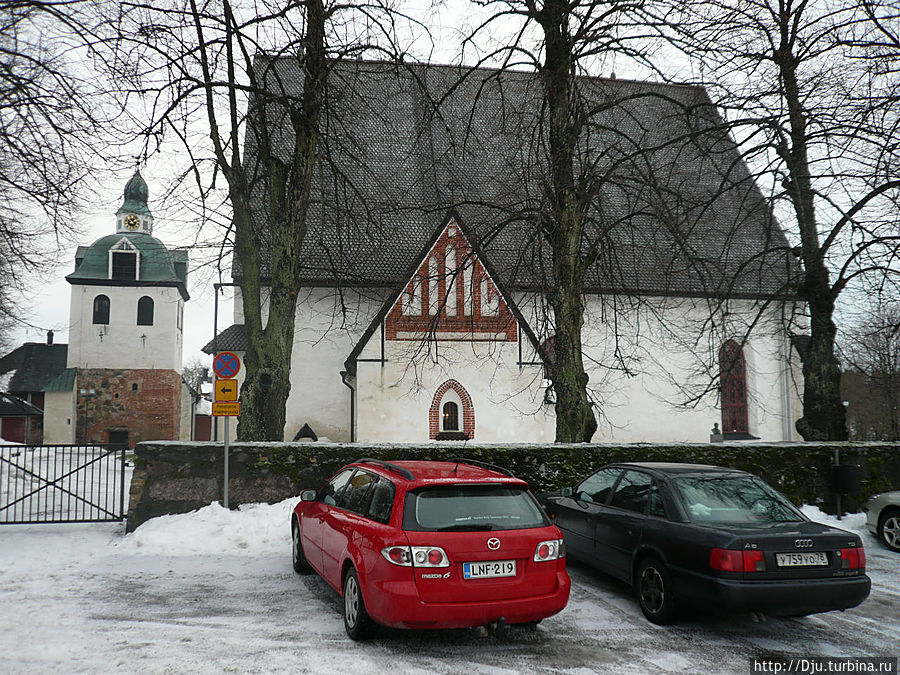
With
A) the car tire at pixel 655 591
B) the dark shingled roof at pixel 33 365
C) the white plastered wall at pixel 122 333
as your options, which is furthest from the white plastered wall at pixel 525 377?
the dark shingled roof at pixel 33 365

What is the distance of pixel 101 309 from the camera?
4550cm

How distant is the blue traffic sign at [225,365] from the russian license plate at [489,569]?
7158 millimetres

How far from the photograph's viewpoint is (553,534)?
5.86 m

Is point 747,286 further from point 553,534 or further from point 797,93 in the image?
point 553,534

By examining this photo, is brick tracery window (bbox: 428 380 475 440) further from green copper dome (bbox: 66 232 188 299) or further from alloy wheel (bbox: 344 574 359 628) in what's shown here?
green copper dome (bbox: 66 232 188 299)

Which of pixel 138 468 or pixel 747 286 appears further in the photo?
pixel 747 286

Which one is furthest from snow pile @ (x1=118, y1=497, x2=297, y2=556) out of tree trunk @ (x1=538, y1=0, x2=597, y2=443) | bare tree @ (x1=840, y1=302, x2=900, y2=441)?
bare tree @ (x1=840, y1=302, x2=900, y2=441)

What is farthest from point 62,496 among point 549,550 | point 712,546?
point 712,546

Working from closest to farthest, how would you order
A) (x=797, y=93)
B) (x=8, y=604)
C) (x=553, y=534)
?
(x=553, y=534), (x=8, y=604), (x=797, y=93)

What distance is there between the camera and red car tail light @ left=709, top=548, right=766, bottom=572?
5.80 metres

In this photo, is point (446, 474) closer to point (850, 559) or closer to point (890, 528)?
point (850, 559)

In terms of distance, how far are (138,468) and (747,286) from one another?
2316 cm

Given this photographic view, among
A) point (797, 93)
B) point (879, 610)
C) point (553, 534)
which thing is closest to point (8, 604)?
point (553, 534)

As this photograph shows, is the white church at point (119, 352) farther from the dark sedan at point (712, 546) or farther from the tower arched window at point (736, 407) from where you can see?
the dark sedan at point (712, 546)
